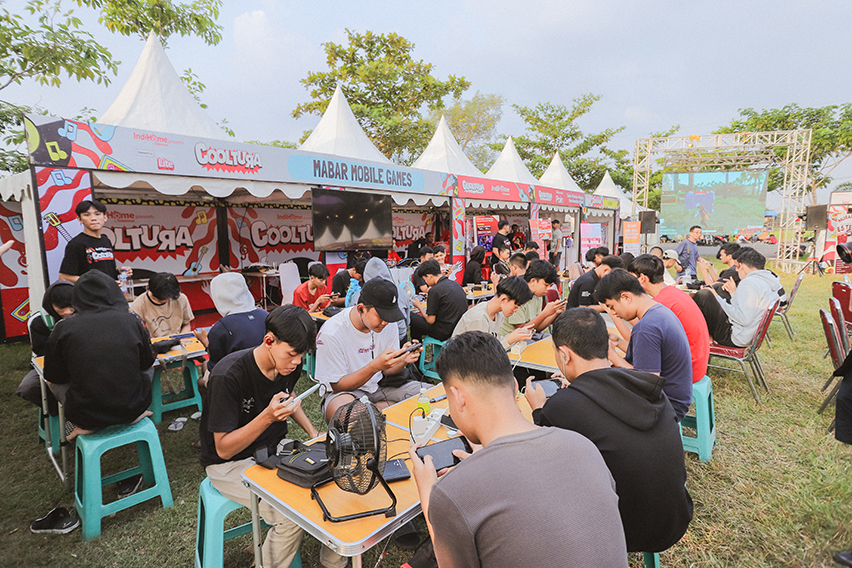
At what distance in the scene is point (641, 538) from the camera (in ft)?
5.42

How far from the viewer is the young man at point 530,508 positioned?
96 centimetres

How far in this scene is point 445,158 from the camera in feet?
35.2

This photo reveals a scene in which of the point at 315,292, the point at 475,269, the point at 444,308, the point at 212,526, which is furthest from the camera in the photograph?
the point at 475,269

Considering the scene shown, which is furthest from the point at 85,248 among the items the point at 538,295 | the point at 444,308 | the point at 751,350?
the point at 751,350

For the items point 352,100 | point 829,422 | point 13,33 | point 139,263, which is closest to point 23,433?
point 139,263

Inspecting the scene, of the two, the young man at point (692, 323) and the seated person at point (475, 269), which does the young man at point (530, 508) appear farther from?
the seated person at point (475, 269)

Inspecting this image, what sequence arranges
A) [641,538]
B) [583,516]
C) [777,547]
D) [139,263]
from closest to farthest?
[583,516]
[641,538]
[777,547]
[139,263]

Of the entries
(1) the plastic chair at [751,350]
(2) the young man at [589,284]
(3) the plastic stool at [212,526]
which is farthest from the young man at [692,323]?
(3) the plastic stool at [212,526]

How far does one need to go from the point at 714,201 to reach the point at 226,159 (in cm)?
2053

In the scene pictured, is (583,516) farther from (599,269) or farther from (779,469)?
(599,269)

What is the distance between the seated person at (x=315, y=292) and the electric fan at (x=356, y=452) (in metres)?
4.40

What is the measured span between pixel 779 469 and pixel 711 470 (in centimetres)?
57

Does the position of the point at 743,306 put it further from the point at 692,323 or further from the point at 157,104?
Answer: the point at 157,104

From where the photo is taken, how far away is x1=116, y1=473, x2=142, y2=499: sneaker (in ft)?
10.1
